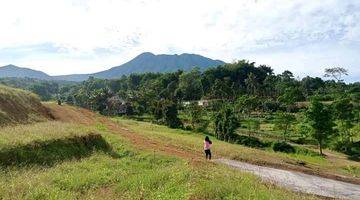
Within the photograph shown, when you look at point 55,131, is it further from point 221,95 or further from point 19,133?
point 221,95

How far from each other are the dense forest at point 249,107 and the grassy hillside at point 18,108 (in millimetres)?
39449

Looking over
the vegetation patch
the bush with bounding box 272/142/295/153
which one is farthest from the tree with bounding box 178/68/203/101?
the vegetation patch

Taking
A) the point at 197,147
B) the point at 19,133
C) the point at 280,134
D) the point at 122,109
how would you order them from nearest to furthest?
the point at 19,133 → the point at 197,147 → the point at 280,134 → the point at 122,109

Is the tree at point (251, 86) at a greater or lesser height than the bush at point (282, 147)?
greater

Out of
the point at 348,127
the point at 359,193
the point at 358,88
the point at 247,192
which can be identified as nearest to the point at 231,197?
the point at 247,192

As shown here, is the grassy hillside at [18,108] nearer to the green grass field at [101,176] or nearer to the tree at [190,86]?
the green grass field at [101,176]

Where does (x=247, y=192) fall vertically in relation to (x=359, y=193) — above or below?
above

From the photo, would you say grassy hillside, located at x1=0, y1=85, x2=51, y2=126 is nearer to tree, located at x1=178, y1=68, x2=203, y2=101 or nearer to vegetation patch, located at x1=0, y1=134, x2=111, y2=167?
vegetation patch, located at x1=0, y1=134, x2=111, y2=167

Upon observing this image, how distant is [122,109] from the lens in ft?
408

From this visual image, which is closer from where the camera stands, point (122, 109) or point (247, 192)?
point (247, 192)

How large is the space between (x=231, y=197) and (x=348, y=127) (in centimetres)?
6790

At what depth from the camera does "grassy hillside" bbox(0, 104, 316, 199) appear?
16.2 meters

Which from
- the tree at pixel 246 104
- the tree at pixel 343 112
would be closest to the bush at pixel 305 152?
the tree at pixel 343 112

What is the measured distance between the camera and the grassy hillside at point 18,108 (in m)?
35.4
